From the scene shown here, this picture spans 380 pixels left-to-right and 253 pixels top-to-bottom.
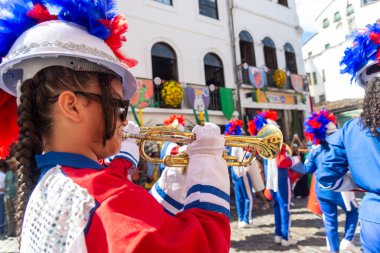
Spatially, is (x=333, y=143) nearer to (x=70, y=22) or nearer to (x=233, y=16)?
(x=70, y=22)

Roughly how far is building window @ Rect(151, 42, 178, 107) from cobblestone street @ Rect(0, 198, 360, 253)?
5438 mm

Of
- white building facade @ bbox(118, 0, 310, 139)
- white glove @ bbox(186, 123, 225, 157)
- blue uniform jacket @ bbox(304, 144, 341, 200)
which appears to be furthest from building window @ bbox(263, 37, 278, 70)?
white glove @ bbox(186, 123, 225, 157)

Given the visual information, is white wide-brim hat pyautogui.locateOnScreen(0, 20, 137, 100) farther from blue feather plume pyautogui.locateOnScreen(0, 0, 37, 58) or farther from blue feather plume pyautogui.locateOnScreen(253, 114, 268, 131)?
blue feather plume pyautogui.locateOnScreen(253, 114, 268, 131)

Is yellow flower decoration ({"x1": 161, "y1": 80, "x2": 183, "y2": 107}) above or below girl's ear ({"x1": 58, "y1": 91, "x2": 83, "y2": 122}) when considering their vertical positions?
above

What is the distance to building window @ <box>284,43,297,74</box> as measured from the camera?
1535 centimetres

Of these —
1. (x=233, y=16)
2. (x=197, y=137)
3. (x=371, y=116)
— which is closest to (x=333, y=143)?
(x=371, y=116)

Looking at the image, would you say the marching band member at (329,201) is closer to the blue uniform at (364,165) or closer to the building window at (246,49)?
the blue uniform at (364,165)

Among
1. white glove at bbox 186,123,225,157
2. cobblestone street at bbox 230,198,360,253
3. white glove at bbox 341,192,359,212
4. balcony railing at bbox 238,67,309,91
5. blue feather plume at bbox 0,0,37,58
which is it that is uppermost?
balcony railing at bbox 238,67,309,91

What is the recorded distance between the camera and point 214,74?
1263cm

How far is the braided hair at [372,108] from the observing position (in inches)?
Result: 82.9

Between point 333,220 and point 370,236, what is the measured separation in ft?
7.75

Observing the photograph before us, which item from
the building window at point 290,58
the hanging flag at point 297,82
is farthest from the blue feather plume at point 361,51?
the building window at point 290,58

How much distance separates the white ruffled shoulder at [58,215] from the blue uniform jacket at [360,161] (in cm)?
191

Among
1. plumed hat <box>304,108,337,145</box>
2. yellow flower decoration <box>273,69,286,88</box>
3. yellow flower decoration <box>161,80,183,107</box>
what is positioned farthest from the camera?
yellow flower decoration <box>273,69,286,88</box>
